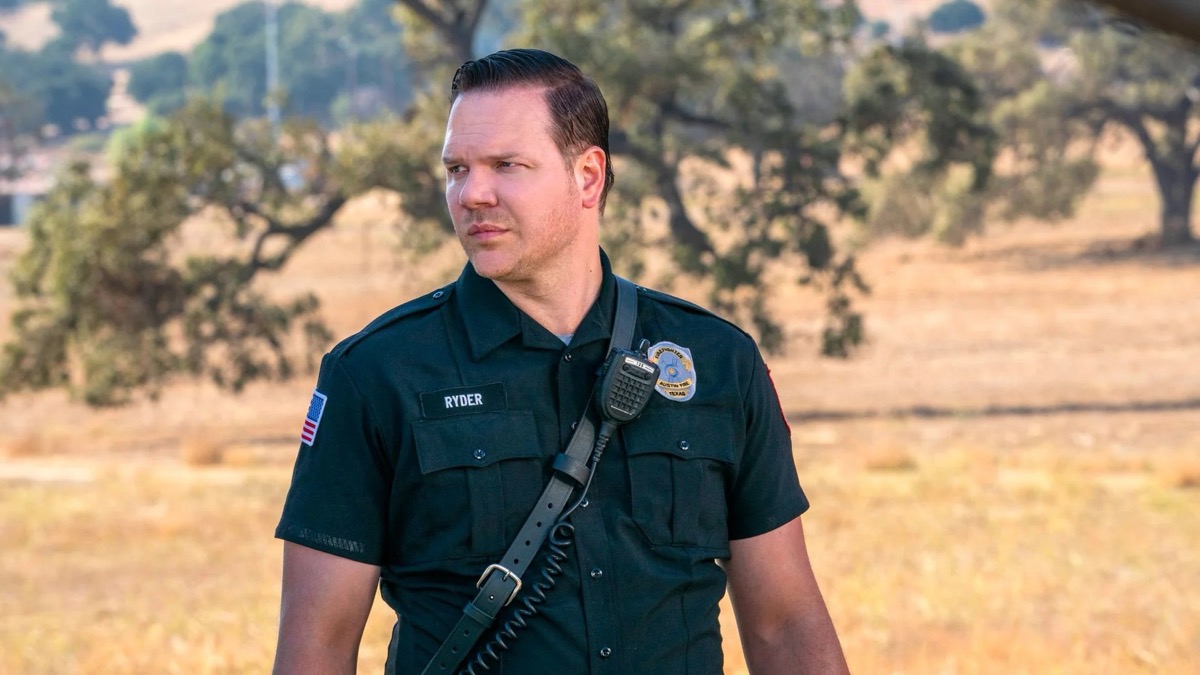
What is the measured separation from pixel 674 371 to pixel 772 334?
19.4 meters

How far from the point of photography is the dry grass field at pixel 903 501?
8.61m

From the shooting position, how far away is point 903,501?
15.2m

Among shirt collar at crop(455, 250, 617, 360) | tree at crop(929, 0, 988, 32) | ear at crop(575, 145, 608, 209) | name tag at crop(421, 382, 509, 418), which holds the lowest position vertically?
tree at crop(929, 0, 988, 32)

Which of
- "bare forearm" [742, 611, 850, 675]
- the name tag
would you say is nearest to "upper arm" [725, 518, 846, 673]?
"bare forearm" [742, 611, 850, 675]

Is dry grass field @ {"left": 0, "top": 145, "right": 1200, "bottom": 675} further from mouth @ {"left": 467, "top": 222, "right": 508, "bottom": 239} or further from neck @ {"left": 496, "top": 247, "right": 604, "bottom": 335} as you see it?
mouth @ {"left": 467, "top": 222, "right": 508, "bottom": 239}

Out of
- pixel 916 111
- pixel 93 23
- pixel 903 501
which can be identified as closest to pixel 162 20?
pixel 93 23

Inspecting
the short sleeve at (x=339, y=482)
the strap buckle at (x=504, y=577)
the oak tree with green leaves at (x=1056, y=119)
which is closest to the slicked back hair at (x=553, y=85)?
the short sleeve at (x=339, y=482)

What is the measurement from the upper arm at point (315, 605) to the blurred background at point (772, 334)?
1341mm

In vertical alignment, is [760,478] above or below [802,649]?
above

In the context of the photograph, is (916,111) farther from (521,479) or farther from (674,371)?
(521,479)

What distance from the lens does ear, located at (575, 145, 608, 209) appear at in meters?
2.84

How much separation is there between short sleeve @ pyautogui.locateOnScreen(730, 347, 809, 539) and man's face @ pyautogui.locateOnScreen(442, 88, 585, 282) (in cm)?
42

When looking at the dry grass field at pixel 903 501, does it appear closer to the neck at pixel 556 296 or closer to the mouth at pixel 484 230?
the neck at pixel 556 296

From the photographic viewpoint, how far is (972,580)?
10.5 m
